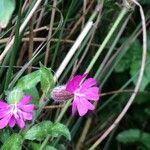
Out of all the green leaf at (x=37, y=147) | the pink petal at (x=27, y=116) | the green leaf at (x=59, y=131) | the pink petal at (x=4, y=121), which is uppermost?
the pink petal at (x=27, y=116)

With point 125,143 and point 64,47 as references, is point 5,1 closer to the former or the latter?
point 64,47

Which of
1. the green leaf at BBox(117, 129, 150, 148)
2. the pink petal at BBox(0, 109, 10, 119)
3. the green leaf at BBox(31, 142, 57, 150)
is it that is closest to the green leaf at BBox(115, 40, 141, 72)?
the green leaf at BBox(117, 129, 150, 148)

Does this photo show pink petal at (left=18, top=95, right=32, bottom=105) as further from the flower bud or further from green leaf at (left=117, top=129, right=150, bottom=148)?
green leaf at (left=117, top=129, right=150, bottom=148)

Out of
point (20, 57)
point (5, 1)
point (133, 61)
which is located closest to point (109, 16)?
point (133, 61)

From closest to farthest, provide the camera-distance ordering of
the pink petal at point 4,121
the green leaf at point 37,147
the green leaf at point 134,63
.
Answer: the pink petal at point 4,121, the green leaf at point 37,147, the green leaf at point 134,63

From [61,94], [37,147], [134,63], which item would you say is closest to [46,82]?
[61,94]

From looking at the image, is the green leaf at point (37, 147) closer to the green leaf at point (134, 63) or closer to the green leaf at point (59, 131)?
the green leaf at point (59, 131)

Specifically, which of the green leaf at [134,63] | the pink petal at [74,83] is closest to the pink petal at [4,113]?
the pink petal at [74,83]
